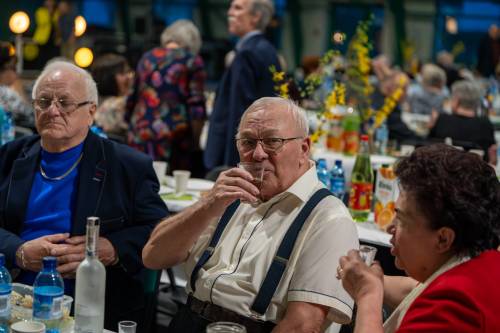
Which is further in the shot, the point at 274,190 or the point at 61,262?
the point at 61,262

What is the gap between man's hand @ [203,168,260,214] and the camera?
2.47m

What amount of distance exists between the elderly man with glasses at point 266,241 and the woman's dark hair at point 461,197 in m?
0.61

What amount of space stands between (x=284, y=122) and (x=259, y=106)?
4.0 inches

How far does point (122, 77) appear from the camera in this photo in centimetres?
635

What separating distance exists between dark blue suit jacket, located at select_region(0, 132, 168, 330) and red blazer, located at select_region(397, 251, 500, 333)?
1.50 meters

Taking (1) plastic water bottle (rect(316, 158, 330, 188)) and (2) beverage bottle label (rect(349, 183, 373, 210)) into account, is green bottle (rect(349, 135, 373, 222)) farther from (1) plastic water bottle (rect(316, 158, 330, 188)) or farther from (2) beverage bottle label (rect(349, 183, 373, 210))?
(1) plastic water bottle (rect(316, 158, 330, 188))

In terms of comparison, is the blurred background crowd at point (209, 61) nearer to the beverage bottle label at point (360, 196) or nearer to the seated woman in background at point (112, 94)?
the seated woman in background at point (112, 94)

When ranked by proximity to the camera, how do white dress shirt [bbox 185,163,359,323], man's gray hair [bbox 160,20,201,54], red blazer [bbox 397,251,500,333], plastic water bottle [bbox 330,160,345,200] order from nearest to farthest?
red blazer [bbox 397,251,500,333], white dress shirt [bbox 185,163,359,323], plastic water bottle [bbox 330,160,345,200], man's gray hair [bbox 160,20,201,54]

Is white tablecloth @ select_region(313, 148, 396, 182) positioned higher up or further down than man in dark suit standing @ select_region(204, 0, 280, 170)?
further down

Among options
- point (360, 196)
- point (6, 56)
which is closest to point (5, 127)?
point (6, 56)

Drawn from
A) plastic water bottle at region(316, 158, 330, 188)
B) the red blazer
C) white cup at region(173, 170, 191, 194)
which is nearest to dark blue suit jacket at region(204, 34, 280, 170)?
white cup at region(173, 170, 191, 194)

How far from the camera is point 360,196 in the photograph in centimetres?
388

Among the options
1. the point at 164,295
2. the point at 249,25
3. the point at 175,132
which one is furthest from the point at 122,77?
the point at 164,295

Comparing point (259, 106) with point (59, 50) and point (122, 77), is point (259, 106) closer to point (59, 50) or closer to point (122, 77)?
point (122, 77)
